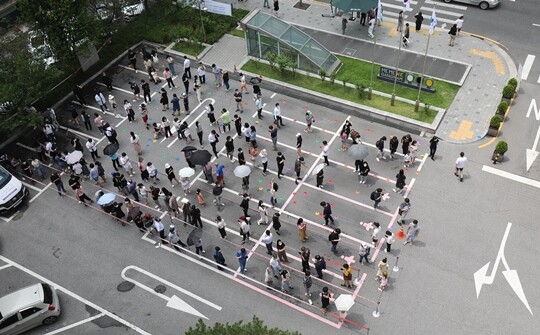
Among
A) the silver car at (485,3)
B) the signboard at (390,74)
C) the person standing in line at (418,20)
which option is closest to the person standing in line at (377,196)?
the signboard at (390,74)

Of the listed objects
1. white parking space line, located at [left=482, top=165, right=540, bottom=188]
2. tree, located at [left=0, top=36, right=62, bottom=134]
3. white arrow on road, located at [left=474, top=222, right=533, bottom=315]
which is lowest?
white arrow on road, located at [left=474, top=222, right=533, bottom=315]

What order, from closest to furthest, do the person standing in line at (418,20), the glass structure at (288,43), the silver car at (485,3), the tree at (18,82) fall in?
1. the tree at (18,82)
2. the glass structure at (288,43)
3. the person standing in line at (418,20)
4. the silver car at (485,3)

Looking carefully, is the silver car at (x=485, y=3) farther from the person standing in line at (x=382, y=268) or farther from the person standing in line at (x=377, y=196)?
the person standing in line at (x=382, y=268)

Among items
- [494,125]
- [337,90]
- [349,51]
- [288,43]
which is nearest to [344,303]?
[494,125]

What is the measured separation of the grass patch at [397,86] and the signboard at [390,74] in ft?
0.92

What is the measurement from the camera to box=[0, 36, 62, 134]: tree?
24.5m

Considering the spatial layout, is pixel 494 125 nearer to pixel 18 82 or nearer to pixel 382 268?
pixel 382 268

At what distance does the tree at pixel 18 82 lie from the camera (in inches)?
965

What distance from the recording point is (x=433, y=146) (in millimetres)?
23125

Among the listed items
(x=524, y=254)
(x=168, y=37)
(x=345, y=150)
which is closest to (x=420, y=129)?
(x=345, y=150)

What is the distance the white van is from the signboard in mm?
19157

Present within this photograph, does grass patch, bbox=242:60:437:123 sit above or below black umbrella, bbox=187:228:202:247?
below

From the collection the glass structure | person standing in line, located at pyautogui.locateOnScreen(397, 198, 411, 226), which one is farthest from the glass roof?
person standing in line, located at pyautogui.locateOnScreen(397, 198, 411, 226)

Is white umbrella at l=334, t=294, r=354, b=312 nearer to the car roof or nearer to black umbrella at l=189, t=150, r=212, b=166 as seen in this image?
black umbrella at l=189, t=150, r=212, b=166
